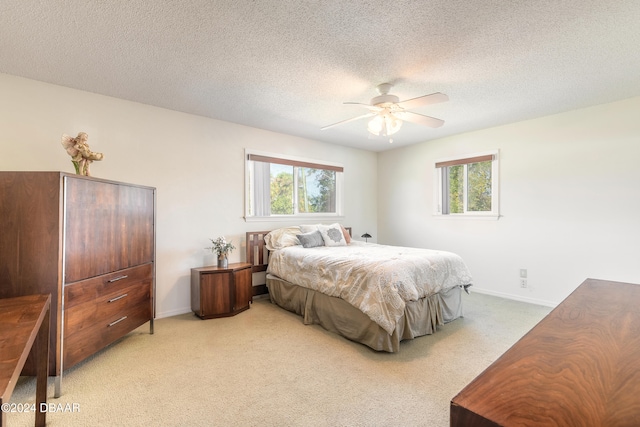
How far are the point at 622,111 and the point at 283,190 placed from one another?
14.2ft

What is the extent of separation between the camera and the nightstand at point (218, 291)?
330 centimetres

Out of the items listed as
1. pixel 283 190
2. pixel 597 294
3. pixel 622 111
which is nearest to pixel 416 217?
pixel 283 190

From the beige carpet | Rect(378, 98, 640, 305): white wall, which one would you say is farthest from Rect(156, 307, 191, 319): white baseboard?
Rect(378, 98, 640, 305): white wall

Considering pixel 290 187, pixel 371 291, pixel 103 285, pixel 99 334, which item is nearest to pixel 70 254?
pixel 103 285

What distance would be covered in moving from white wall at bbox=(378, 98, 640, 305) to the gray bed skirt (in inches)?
57.0

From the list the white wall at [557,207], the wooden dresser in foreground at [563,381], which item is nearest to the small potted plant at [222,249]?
the wooden dresser in foreground at [563,381]

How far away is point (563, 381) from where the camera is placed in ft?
1.98

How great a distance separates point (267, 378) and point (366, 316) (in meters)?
0.98

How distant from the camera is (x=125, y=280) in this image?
2.53 meters

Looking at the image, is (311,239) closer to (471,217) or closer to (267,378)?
(267,378)

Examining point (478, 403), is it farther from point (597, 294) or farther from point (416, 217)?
point (416, 217)

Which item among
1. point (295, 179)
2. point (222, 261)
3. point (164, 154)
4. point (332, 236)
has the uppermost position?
point (164, 154)

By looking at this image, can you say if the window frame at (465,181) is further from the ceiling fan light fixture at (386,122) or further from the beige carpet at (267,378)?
the ceiling fan light fixture at (386,122)

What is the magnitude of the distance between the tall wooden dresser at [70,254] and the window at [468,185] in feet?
14.7
